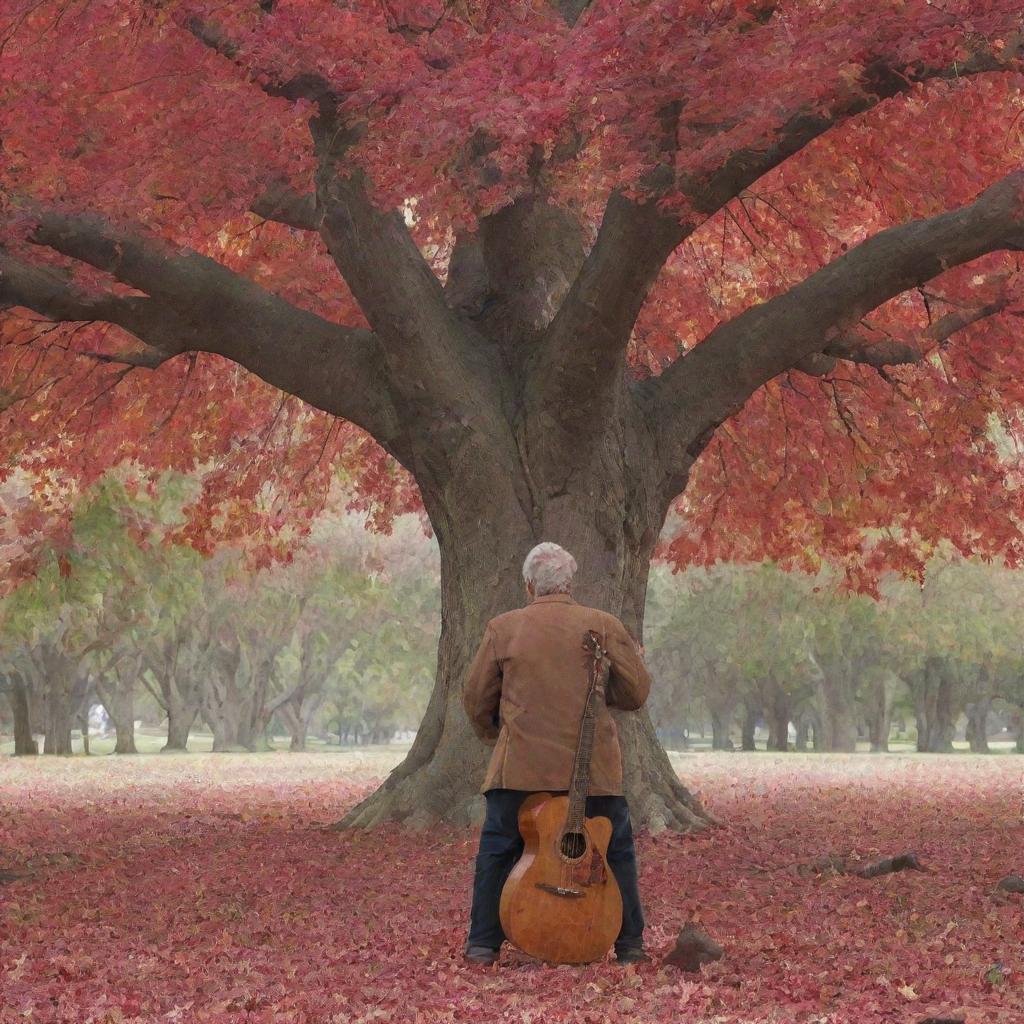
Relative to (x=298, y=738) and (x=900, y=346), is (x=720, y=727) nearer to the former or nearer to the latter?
(x=298, y=738)

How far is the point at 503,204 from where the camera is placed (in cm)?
1173

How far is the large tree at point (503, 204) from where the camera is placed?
9.26 m

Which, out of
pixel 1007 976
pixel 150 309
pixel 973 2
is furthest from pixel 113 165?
pixel 1007 976

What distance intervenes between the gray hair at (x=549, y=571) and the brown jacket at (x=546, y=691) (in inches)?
1.7

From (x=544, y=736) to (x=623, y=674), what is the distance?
471 millimetres

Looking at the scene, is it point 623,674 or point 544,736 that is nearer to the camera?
point 544,736

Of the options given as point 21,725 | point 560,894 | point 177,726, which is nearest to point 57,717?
point 21,725

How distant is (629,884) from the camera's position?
6496 mm

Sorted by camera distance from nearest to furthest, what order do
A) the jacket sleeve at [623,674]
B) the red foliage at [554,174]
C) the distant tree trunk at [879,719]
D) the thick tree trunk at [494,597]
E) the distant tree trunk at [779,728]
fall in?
the jacket sleeve at [623,674] → the red foliage at [554,174] → the thick tree trunk at [494,597] → the distant tree trunk at [879,719] → the distant tree trunk at [779,728]

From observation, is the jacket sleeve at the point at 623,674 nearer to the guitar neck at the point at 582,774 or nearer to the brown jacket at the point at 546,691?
the brown jacket at the point at 546,691

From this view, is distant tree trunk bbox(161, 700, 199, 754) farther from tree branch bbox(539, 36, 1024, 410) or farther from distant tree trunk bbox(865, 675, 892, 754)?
tree branch bbox(539, 36, 1024, 410)

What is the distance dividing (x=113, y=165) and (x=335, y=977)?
703 cm

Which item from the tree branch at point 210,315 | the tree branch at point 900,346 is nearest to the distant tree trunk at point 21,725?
the tree branch at point 210,315

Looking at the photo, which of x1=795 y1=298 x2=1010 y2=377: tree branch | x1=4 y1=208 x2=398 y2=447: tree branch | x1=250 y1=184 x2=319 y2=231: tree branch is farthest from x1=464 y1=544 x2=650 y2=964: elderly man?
x1=795 y1=298 x2=1010 y2=377: tree branch
